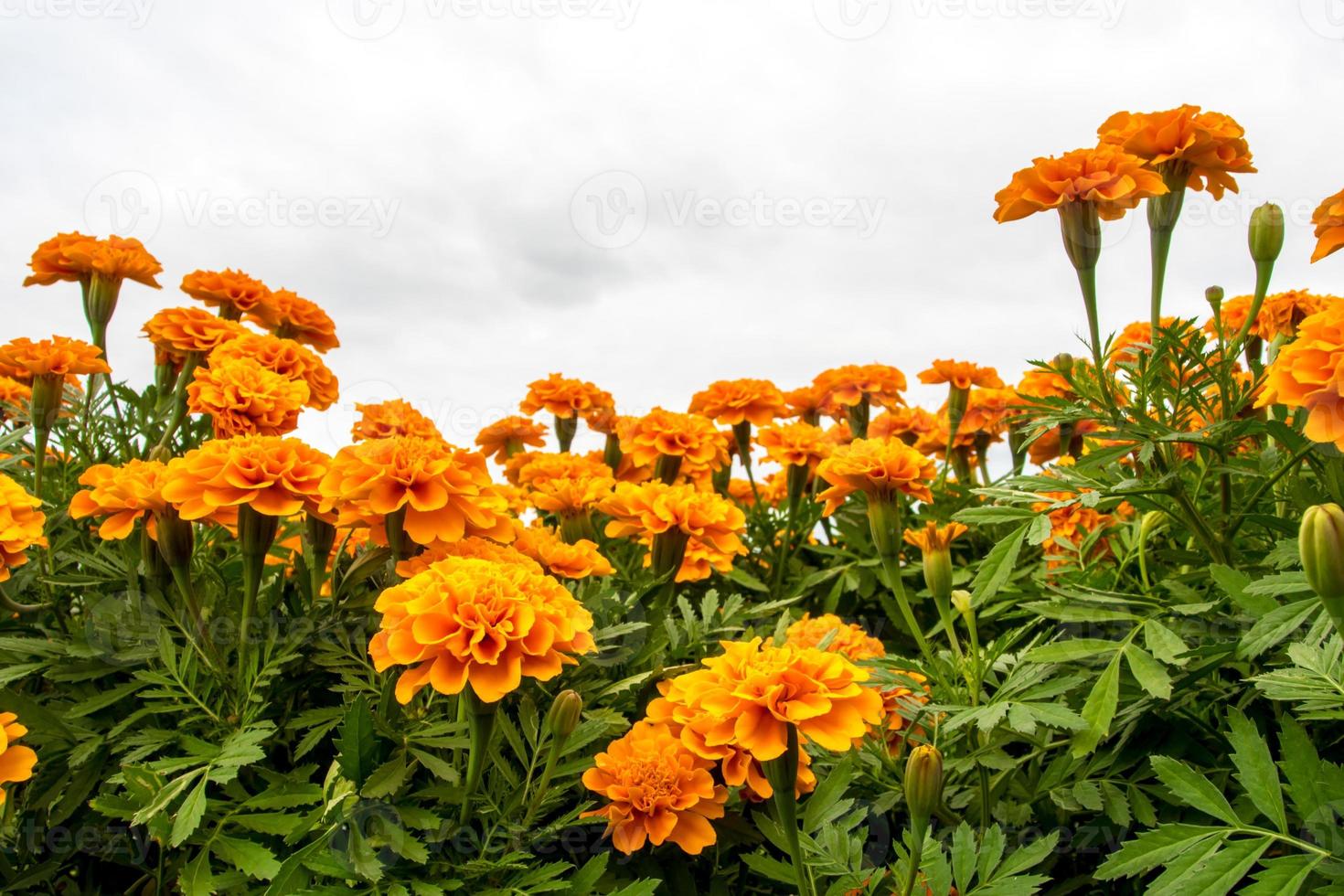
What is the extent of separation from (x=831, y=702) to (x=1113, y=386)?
0.66 metres

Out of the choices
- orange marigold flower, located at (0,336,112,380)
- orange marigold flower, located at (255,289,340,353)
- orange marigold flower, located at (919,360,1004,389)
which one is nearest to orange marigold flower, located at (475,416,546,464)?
orange marigold flower, located at (255,289,340,353)

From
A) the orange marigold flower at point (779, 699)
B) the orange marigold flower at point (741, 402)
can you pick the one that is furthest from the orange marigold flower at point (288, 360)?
the orange marigold flower at point (741, 402)

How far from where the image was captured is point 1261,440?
1.96m

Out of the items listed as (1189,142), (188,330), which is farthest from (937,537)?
(188,330)

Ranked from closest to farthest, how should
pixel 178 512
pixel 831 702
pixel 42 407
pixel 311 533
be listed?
pixel 831 702 < pixel 178 512 < pixel 311 533 < pixel 42 407

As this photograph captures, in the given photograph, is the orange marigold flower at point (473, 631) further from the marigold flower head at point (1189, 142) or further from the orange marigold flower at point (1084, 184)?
the marigold flower head at point (1189, 142)

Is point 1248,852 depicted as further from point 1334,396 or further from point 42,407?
point 42,407

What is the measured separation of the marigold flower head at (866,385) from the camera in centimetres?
308

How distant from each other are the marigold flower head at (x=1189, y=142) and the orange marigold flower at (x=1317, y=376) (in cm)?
48

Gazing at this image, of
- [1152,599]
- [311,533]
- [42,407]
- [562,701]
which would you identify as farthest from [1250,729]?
[42,407]

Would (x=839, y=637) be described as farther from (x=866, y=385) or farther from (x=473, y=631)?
(x=866, y=385)

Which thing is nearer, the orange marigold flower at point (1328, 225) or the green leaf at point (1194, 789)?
the green leaf at point (1194, 789)

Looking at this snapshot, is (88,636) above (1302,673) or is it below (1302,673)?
above

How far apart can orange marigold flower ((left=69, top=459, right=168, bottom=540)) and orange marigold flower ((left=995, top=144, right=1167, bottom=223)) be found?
1.37 meters
